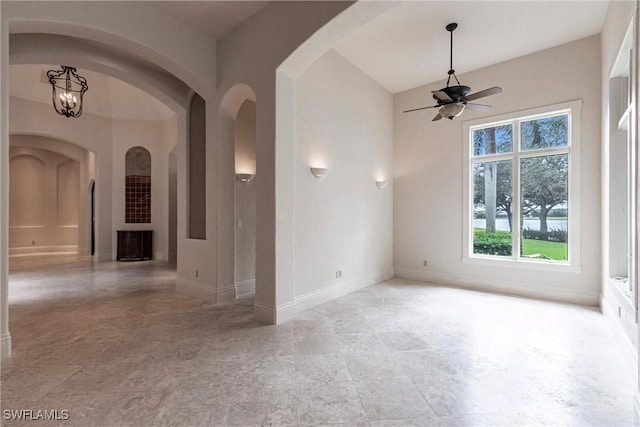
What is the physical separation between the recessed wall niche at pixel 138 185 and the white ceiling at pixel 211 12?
6.63 metres

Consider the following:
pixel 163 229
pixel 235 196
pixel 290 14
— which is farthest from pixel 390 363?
pixel 163 229

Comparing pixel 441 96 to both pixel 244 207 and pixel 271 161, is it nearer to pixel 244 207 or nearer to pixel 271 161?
pixel 271 161

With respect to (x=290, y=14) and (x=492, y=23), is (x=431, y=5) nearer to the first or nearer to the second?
(x=492, y=23)

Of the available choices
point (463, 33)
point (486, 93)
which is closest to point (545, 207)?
point (486, 93)

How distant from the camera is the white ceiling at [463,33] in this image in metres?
3.95

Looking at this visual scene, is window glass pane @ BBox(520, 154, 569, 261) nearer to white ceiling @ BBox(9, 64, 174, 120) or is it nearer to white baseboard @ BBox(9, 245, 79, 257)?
white ceiling @ BBox(9, 64, 174, 120)

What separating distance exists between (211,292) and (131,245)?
19.3ft

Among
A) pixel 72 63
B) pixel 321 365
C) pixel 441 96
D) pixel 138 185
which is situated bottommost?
pixel 321 365

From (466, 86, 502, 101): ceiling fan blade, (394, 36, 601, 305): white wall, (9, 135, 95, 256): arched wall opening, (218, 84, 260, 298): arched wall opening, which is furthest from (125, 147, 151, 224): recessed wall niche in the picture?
(466, 86, 502, 101): ceiling fan blade

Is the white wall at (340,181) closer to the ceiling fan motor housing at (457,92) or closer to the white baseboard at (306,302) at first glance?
the white baseboard at (306,302)

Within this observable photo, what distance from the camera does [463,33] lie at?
4.52 meters

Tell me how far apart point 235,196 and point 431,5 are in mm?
3799

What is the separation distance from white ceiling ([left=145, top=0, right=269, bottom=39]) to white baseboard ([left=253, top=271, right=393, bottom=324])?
12.4 feet

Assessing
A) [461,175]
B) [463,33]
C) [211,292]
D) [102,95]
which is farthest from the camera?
[102,95]
